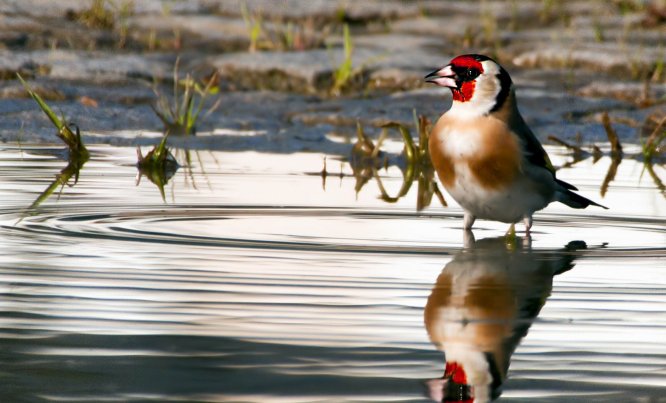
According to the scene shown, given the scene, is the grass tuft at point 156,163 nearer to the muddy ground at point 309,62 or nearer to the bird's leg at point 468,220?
the muddy ground at point 309,62

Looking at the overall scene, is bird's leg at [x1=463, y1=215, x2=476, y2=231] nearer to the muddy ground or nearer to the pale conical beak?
the pale conical beak

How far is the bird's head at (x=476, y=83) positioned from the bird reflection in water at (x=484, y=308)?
2.11 ft

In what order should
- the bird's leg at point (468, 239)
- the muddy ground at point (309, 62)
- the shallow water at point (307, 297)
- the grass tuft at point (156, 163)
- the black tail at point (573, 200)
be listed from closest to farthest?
1. the shallow water at point (307, 297)
2. the bird's leg at point (468, 239)
3. the black tail at point (573, 200)
4. the grass tuft at point (156, 163)
5. the muddy ground at point (309, 62)

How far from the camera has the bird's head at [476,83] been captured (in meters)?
4.73

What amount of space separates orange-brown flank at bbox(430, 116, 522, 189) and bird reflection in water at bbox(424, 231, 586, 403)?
0.36 metres

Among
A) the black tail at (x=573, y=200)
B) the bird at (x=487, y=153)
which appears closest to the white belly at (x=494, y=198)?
the bird at (x=487, y=153)

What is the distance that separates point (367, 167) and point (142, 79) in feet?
11.3

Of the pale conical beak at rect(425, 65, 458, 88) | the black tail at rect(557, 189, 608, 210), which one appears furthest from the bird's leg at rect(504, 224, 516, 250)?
the pale conical beak at rect(425, 65, 458, 88)

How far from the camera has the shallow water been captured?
2.23 meters

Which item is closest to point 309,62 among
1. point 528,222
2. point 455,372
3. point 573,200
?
point 573,200

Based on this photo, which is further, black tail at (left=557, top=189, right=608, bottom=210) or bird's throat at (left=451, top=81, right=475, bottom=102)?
black tail at (left=557, top=189, right=608, bottom=210)

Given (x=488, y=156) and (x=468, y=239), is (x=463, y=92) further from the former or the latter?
(x=468, y=239)

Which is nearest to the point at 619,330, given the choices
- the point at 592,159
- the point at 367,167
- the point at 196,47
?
the point at 367,167

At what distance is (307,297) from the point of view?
2.99 m
